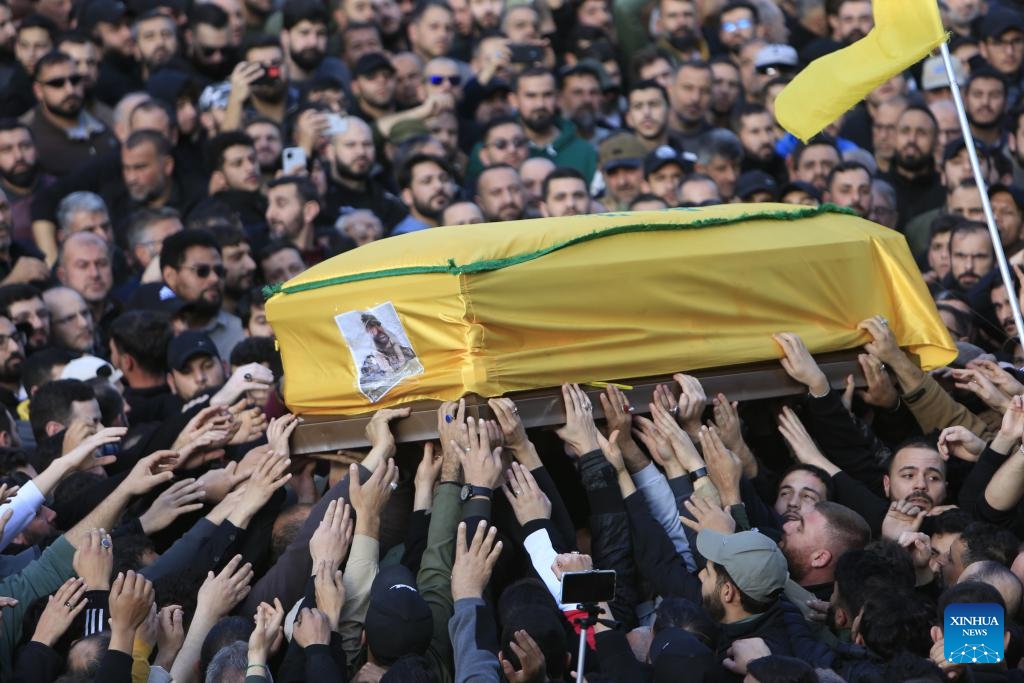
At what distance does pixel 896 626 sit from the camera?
250 inches

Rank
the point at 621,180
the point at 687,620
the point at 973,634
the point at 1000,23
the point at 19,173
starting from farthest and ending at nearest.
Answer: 1. the point at 1000,23
2. the point at 621,180
3. the point at 19,173
4. the point at 687,620
5. the point at 973,634

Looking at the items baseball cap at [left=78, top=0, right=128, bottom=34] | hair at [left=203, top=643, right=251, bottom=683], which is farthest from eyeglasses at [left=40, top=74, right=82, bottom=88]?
hair at [left=203, top=643, right=251, bottom=683]

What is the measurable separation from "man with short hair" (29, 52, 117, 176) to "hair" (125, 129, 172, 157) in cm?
63

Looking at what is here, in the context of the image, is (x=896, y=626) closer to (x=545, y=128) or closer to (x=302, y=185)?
(x=302, y=185)

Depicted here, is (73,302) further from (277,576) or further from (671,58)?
(671,58)

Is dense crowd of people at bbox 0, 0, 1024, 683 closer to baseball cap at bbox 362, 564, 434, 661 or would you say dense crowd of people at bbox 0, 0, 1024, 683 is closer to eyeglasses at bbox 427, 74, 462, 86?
baseball cap at bbox 362, 564, 434, 661

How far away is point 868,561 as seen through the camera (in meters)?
6.66

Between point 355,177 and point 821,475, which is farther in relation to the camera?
point 355,177

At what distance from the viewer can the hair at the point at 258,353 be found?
8.95 metres

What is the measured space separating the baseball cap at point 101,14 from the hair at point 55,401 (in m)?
4.89

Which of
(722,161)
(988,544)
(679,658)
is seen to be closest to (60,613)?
(679,658)

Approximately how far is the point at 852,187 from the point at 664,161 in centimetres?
123

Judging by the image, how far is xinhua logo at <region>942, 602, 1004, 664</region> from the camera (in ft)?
18.4

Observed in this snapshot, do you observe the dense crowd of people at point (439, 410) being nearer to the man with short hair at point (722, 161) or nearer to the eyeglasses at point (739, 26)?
the man with short hair at point (722, 161)
